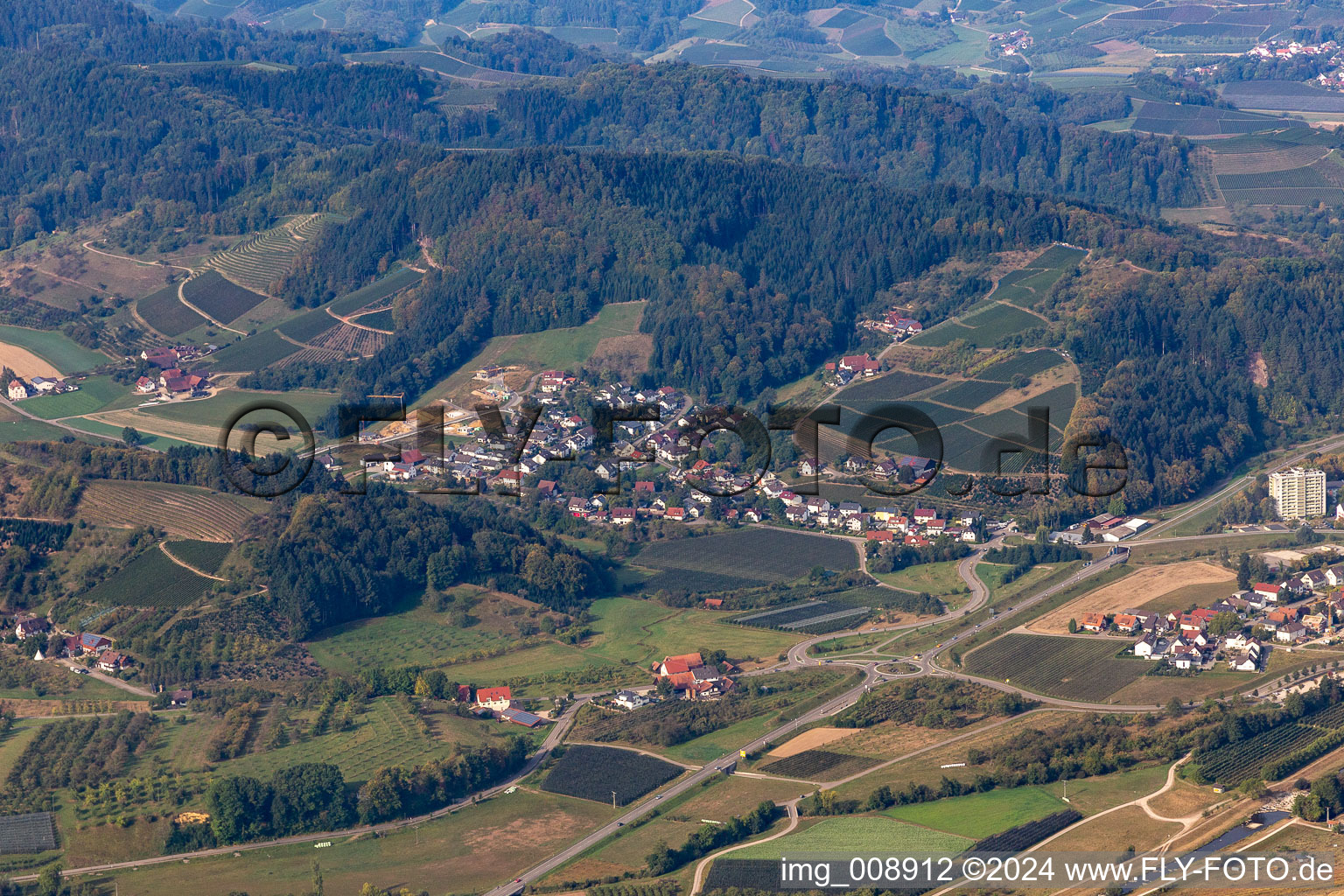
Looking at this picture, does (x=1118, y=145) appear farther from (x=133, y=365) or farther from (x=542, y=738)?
(x=542, y=738)

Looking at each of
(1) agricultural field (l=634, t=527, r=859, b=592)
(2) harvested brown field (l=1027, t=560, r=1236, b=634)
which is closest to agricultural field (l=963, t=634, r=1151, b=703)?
(2) harvested brown field (l=1027, t=560, r=1236, b=634)

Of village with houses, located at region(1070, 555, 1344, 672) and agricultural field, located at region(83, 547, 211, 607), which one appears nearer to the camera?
village with houses, located at region(1070, 555, 1344, 672)

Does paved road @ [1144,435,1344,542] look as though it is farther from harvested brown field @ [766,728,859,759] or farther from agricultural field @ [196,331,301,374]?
agricultural field @ [196,331,301,374]

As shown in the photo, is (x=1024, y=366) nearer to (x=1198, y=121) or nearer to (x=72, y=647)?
(x=72, y=647)

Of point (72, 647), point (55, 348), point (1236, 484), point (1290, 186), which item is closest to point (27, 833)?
point (72, 647)

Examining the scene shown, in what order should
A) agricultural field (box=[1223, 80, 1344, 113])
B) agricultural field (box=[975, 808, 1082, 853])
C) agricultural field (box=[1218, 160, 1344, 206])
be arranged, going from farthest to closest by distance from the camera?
agricultural field (box=[1223, 80, 1344, 113])
agricultural field (box=[1218, 160, 1344, 206])
agricultural field (box=[975, 808, 1082, 853])

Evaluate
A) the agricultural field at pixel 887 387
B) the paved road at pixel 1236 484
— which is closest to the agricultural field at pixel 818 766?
the paved road at pixel 1236 484
